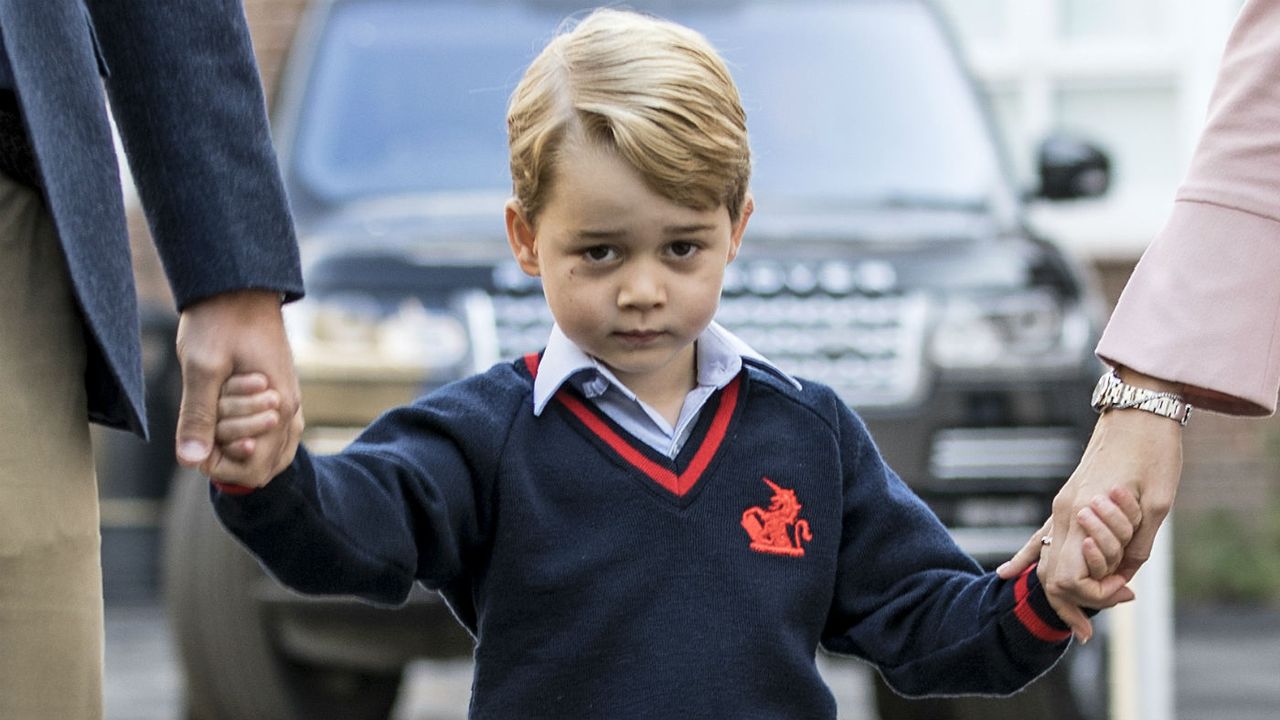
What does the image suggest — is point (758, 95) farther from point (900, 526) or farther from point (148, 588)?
point (148, 588)

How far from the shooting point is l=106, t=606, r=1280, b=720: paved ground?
7148 mm

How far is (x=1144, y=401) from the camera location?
2.47 meters

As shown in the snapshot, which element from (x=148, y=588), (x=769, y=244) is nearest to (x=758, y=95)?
(x=769, y=244)

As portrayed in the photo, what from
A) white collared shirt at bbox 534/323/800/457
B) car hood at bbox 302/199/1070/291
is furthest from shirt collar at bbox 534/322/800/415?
car hood at bbox 302/199/1070/291

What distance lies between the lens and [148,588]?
33.1 ft

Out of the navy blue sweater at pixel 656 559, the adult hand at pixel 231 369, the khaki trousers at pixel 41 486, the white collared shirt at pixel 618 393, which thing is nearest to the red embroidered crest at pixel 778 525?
the navy blue sweater at pixel 656 559

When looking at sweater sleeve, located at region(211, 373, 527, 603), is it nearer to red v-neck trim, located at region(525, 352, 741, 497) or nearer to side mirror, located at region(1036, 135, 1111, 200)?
red v-neck trim, located at region(525, 352, 741, 497)

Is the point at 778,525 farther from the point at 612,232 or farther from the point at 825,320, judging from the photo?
the point at 825,320

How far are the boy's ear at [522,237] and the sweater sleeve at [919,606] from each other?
377 millimetres

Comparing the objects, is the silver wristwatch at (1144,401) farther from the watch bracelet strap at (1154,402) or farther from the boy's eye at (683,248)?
the boy's eye at (683,248)

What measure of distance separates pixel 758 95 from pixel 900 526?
12.6ft

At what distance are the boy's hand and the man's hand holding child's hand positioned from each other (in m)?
0.81

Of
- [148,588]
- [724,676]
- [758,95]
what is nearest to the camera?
[724,676]

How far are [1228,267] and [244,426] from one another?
1.14 metres
